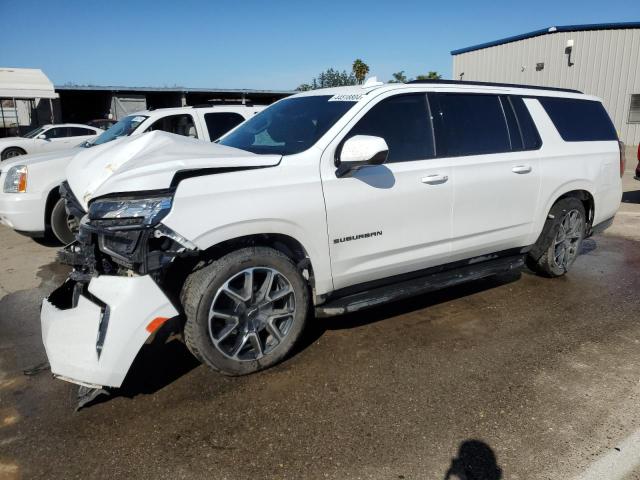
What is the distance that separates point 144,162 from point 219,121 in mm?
4655

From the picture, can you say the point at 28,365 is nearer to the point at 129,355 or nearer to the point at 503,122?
the point at 129,355

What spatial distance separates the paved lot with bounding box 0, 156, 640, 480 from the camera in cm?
261

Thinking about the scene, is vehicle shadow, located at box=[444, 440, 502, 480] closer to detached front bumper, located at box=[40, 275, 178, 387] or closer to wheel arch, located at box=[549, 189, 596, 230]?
detached front bumper, located at box=[40, 275, 178, 387]

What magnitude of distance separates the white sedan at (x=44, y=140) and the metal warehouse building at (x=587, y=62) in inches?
735

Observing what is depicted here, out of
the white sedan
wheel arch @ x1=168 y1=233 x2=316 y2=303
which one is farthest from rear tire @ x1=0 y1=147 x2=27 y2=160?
wheel arch @ x1=168 y1=233 x2=316 y2=303

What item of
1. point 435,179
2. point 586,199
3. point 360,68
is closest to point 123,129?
point 435,179

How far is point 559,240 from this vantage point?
5.27m

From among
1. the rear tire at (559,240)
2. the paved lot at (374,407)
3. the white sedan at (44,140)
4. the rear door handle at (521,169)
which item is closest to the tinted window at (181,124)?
the paved lot at (374,407)

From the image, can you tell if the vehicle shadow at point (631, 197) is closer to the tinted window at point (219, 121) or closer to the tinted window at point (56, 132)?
the tinted window at point (219, 121)

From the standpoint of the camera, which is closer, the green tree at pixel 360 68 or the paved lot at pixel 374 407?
the paved lot at pixel 374 407

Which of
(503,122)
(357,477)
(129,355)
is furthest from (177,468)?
(503,122)

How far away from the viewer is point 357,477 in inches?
98.0

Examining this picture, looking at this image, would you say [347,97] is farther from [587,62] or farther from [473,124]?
[587,62]

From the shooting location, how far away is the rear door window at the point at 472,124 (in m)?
4.19
